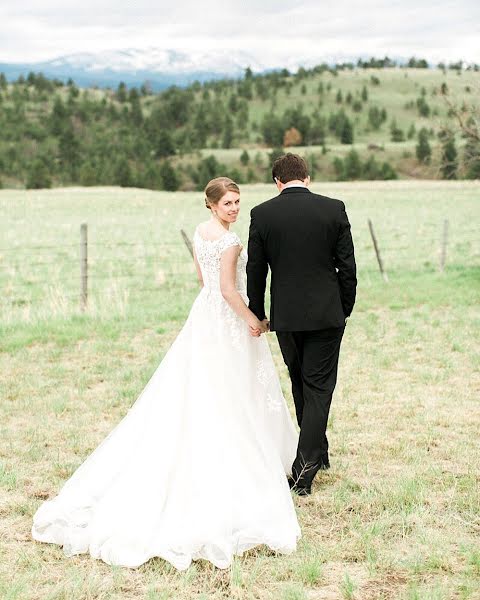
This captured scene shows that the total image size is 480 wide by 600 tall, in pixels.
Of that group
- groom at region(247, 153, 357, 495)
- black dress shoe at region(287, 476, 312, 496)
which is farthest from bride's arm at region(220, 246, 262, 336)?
black dress shoe at region(287, 476, 312, 496)

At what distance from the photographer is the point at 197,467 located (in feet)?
16.3

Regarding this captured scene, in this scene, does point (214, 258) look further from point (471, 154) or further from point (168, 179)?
point (168, 179)

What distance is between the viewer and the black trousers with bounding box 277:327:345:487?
18.0ft

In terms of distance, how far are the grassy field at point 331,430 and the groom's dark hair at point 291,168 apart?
2354 millimetres

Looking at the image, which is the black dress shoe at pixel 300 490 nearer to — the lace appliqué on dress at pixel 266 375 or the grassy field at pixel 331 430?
the grassy field at pixel 331 430

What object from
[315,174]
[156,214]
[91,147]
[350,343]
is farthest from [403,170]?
[350,343]

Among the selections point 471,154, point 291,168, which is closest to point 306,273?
point 291,168

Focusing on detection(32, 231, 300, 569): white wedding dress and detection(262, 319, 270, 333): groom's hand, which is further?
detection(262, 319, 270, 333): groom's hand

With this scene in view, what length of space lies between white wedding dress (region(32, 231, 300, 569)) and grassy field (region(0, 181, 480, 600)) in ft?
0.51

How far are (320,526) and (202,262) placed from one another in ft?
6.56

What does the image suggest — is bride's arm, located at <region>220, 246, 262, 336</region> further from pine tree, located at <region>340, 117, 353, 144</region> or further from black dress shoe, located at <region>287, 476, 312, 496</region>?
pine tree, located at <region>340, 117, 353, 144</region>

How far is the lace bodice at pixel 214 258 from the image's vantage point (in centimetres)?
525

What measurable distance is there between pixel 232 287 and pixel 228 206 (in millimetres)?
563

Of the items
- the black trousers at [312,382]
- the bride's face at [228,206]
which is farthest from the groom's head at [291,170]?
the black trousers at [312,382]
